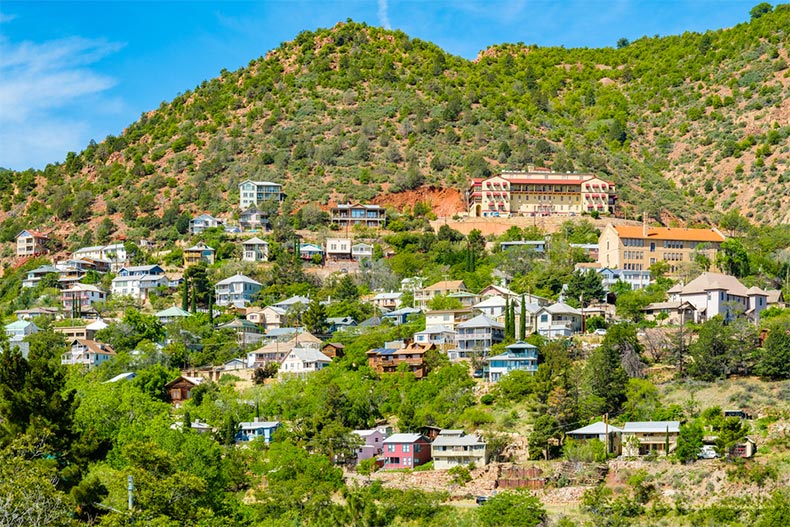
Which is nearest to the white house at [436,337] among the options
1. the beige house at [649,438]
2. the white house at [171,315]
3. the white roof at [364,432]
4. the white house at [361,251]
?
the white roof at [364,432]

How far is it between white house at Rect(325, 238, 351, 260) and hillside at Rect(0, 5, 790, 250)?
15.7 meters

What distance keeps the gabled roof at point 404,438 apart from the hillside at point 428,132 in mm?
59629

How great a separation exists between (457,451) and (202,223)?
208 feet

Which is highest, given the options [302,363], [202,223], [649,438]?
[202,223]

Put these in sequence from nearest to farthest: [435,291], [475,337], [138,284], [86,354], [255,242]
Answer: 1. [475,337]
2. [86,354]
3. [435,291]
4. [138,284]
5. [255,242]

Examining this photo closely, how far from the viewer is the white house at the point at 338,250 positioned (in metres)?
116

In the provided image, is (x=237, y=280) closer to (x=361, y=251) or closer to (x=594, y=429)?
(x=361, y=251)

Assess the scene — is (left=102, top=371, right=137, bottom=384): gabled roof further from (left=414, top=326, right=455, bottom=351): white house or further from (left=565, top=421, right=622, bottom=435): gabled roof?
(left=565, top=421, right=622, bottom=435): gabled roof

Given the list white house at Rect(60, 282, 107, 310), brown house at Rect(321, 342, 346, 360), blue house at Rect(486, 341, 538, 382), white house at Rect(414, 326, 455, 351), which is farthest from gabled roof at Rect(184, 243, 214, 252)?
blue house at Rect(486, 341, 538, 382)

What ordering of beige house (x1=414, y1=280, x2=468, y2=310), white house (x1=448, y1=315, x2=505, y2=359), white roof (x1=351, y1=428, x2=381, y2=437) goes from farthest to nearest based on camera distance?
1. beige house (x1=414, y1=280, x2=468, y2=310)
2. white house (x1=448, y1=315, x2=505, y2=359)
3. white roof (x1=351, y1=428, x2=381, y2=437)

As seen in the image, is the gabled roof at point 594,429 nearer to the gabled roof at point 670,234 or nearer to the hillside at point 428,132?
the gabled roof at point 670,234

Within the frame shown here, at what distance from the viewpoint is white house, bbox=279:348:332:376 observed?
A: 87500 millimetres

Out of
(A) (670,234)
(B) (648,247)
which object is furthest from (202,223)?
(A) (670,234)

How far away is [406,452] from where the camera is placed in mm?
72312
